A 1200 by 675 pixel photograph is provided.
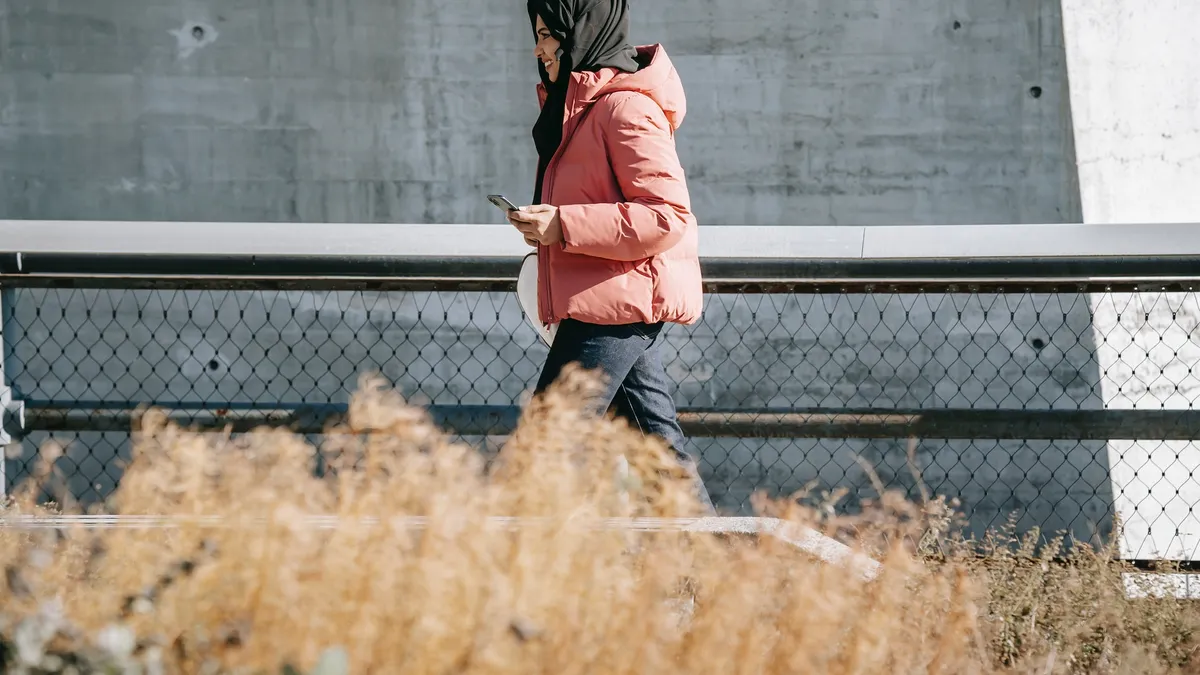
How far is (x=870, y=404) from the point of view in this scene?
14.2 ft

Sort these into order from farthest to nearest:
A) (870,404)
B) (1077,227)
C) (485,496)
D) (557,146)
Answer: (870,404), (1077,227), (557,146), (485,496)


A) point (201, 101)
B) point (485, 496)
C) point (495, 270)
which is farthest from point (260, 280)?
point (201, 101)

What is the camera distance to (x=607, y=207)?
2215mm

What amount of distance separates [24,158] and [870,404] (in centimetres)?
345

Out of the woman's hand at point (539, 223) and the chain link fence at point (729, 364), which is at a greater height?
the woman's hand at point (539, 223)

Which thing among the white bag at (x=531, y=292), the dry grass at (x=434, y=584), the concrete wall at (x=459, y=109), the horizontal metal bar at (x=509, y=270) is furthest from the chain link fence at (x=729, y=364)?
the dry grass at (x=434, y=584)

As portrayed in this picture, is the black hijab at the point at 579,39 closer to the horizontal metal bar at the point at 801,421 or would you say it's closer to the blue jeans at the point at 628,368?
the blue jeans at the point at 628,368

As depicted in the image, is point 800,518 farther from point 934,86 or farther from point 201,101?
point 201,101

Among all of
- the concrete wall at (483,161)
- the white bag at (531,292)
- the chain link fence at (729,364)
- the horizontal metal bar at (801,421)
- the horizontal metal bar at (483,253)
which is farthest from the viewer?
the concrete wall at (483,161)

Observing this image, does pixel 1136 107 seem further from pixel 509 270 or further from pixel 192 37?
pixel 192 37

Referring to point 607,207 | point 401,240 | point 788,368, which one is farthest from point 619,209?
point 788,368

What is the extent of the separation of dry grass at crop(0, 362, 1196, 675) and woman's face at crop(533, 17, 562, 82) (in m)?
1.05

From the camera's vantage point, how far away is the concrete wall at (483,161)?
4.47 meters

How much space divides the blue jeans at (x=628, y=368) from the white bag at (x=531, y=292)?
59 millimetres
